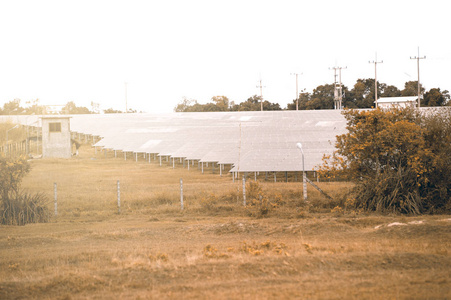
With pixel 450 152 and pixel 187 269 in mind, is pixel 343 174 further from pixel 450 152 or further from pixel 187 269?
pixel 187 269

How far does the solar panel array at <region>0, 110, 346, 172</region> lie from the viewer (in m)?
31.3

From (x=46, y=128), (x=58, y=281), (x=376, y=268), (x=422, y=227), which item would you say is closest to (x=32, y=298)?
(x=58, y=281)

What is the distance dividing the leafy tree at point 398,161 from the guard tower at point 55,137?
38.7m

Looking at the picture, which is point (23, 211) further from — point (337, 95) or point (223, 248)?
point (337, 95)

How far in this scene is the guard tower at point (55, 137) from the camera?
5278cm

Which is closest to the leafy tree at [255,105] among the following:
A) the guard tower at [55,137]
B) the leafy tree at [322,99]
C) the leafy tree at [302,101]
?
the leafy tree at [302,101]

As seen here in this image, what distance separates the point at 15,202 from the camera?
18406mm

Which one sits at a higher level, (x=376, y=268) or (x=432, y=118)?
(x=432, y=118)

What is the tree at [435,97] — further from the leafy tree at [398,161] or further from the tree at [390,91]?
Answer: the leafy tree at [398,161]

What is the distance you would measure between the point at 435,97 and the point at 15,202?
78.2 meters

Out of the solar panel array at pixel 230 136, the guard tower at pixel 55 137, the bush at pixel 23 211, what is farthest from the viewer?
the guard tower at pixel 55 137

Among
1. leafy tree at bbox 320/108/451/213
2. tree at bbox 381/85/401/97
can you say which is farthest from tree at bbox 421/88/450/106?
leafy tree at bbox 320/108/451/213

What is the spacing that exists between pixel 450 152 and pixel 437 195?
1903mm

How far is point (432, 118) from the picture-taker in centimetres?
2083
